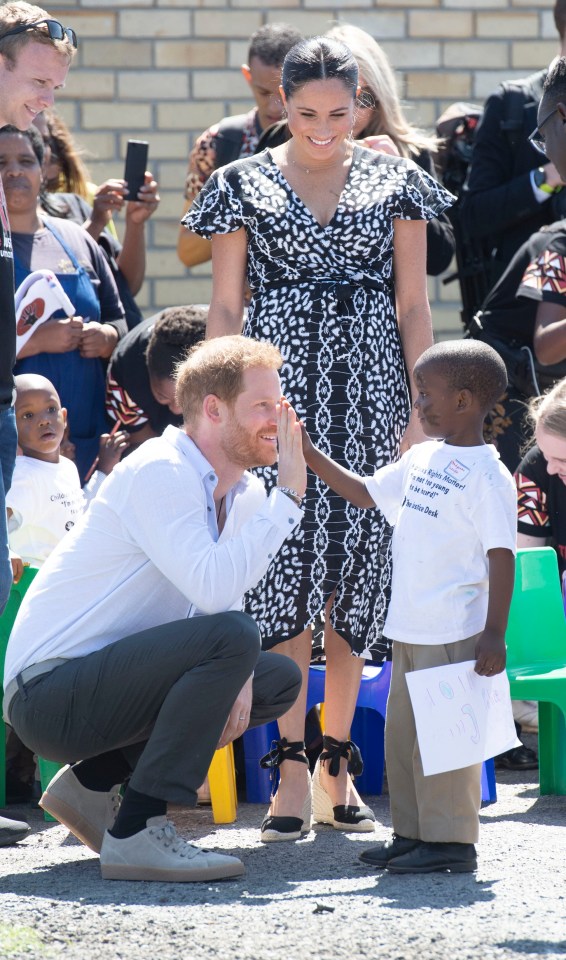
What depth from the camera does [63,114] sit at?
8.43 metres

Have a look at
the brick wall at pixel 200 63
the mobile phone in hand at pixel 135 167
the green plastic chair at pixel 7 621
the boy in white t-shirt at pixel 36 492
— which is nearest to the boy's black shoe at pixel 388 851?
the green plastic chair at pixel 7 621

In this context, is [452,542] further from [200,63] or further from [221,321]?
[200,63]

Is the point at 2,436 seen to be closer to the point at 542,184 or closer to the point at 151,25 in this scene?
the point at 542,184

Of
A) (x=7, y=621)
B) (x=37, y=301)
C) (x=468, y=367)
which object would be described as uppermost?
(x=37, y=301)

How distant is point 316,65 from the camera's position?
13.0 feet

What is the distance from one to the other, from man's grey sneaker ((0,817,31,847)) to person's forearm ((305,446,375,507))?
46.4 inches

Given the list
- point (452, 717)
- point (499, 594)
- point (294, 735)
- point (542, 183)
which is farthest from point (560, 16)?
point (452, 717)

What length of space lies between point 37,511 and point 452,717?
175 cm

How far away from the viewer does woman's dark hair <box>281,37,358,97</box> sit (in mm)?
3951

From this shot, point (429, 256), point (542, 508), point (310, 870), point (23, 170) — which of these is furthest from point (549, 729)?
point (23, 170)

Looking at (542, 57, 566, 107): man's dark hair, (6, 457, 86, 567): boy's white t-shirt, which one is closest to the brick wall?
(6, 457, 86, 567): boy's white t-shirt

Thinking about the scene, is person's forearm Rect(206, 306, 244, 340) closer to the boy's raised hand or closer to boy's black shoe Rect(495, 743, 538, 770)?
the boy's raised hand

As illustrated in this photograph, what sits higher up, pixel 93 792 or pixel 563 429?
pixel 563 429

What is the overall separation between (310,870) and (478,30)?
6447mm
